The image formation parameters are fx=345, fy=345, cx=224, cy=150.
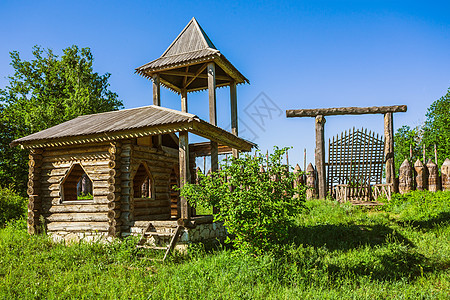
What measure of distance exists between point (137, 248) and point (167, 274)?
227 centimetres

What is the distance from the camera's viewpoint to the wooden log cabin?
33.1 feet

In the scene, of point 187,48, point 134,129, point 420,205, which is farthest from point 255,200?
point 420,205

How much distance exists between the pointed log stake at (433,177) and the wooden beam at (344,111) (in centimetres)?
266

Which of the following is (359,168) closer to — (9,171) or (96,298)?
(96,298)

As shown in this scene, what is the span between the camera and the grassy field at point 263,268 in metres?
6.36

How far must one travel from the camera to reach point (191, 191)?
802 cm

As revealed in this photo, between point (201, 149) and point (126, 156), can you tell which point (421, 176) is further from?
point (126, 156)

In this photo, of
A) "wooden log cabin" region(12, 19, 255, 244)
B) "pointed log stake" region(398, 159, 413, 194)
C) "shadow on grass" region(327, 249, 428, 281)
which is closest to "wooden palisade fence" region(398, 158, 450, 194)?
"pointed log stake" region(398, 159, 413, 194)

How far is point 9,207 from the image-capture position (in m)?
15.6

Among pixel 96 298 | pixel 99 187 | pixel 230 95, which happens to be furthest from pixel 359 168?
pixel 96 298

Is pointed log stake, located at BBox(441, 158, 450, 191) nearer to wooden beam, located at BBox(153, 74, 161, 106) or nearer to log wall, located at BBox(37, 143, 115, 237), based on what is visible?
wooden beam, located at BBox(153, 74, 161, 106)

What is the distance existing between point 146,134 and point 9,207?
982 cm

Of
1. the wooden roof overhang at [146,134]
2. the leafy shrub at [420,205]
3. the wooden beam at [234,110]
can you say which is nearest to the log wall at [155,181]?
the wooden roof overhang at [146,134]

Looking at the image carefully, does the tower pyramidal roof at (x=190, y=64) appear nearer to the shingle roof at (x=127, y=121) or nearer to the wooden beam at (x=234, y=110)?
the wooden beam at (x=234, y=110)
